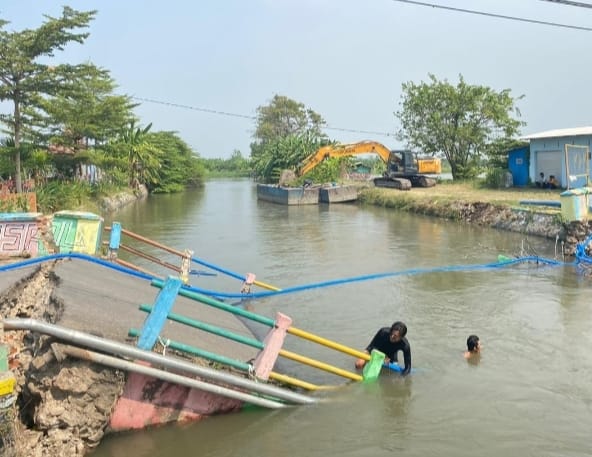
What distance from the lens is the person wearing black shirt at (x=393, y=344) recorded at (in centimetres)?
727

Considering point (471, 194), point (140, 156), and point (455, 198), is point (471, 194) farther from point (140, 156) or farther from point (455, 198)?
point (140, 156)

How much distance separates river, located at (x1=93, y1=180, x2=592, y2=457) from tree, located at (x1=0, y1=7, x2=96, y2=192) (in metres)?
8.69

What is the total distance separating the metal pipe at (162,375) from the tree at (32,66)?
63.3 ft

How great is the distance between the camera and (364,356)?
6.88 meters

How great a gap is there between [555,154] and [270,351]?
26000mm

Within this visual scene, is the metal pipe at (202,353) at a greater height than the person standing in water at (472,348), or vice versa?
the metal pipe at (202,353)

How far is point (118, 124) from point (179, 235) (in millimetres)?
13184

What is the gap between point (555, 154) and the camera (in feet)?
92.1

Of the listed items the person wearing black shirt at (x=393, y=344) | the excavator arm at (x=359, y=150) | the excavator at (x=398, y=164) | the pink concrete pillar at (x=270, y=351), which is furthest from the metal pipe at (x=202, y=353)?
the excavator arm at (x=359, y=150)

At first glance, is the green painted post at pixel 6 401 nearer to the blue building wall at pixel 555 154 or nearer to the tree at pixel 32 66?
the tree at pixel 32 66

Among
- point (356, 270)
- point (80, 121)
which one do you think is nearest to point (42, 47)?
point (80, 121)

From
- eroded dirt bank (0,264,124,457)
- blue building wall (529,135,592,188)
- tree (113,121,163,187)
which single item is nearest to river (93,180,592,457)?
eroded dirt bank (0,264,124,457)

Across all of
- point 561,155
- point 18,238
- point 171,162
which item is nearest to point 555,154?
point 561,155

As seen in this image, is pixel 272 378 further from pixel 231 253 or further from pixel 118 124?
pixel 118 124
